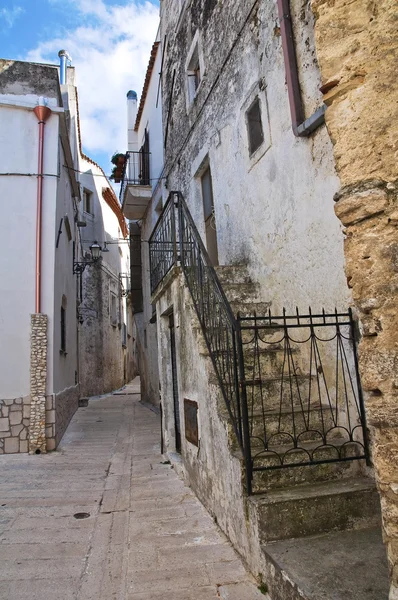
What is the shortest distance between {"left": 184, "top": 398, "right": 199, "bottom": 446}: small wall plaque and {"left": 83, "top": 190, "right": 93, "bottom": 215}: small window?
16650 mm

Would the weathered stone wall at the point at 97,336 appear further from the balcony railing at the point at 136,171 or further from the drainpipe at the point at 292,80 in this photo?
the drainpipe at the point at 292,80

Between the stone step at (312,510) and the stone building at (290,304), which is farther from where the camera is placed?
the stone step at (312,510)

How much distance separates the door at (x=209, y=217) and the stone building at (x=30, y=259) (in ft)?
9.42

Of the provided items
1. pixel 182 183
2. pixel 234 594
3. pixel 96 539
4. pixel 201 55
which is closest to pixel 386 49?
pixel 234 594

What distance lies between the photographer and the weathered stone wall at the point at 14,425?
7246 mm

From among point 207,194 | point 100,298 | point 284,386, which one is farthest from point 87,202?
point 284,386

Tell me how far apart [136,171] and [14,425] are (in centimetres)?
897

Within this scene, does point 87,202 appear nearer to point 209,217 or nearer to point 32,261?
point 32,261

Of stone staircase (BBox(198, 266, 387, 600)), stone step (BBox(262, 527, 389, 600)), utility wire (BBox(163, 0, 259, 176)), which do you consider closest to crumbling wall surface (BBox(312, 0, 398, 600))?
stone step (BBox(262, 527, 389, 600))

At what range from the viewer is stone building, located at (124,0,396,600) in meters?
1.84

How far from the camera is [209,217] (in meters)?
8.05

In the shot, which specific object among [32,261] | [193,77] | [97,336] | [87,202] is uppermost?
[87,202]

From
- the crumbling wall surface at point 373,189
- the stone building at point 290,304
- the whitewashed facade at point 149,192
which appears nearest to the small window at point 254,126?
the stone building at point 290,304

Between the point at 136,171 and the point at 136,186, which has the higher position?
the point at 136,171
